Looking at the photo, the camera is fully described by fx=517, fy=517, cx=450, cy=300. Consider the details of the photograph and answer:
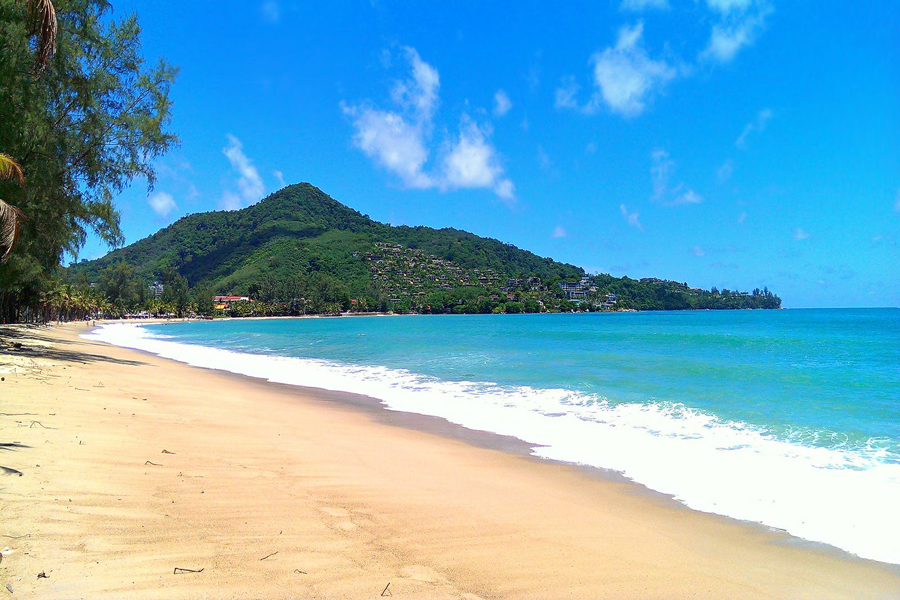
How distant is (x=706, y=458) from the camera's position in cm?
805

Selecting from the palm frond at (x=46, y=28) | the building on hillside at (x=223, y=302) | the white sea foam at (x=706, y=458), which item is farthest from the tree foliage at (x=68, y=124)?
the building on hillside at (x=223, y=302)

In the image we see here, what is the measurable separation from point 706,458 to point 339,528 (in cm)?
616

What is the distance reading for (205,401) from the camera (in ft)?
37.5

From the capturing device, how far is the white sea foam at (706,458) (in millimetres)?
→ 5602

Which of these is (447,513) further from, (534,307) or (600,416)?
(534,307)

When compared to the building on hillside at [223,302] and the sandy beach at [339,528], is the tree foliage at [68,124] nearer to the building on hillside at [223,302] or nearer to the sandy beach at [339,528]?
the sandy beach at [339,528]

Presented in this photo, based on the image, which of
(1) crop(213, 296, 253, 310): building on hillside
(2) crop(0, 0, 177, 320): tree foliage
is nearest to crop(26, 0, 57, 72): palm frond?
(2) crop(0, 0, 177, 320): tree foliage

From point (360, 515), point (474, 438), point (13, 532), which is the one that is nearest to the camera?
point (13, 532)

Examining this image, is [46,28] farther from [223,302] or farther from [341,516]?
[223,302]

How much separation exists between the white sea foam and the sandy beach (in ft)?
2.01

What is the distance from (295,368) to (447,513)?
1796 centimetres

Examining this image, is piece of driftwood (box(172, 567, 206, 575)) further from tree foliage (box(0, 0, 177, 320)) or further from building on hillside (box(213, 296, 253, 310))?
building on hillside (box(213, 296, 253, 310))

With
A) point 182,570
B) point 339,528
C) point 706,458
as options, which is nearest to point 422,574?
point 339,528

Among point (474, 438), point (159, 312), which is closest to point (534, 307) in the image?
point (159, 312)
